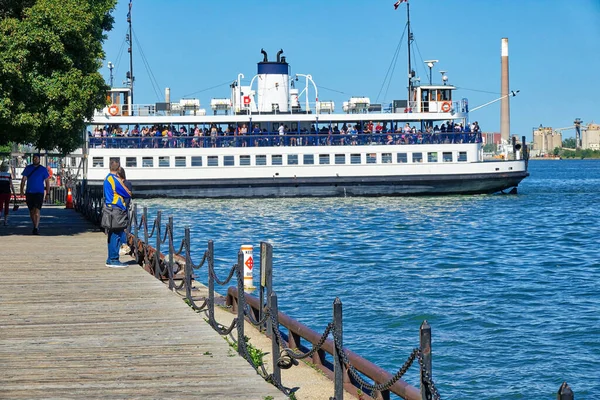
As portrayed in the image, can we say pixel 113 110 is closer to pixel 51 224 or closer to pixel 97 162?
pixel 97 162

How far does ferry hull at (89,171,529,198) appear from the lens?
166 feet

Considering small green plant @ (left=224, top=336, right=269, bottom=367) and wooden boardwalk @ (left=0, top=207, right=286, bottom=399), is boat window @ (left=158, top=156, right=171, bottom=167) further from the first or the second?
small green plant @ (left=224, top=336, right=269, bottom=367)

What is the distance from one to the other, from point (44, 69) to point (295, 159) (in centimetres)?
3130

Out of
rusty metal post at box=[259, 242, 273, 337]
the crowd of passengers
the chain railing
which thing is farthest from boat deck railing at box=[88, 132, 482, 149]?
rusty metal post at box=[259, 242, 273, 337]

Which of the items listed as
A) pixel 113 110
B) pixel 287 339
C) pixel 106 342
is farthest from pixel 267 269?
pixel 113 110

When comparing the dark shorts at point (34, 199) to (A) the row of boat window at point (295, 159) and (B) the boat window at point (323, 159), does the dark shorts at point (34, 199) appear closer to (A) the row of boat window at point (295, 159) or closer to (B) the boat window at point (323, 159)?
(A) the row of boat window at point (295, 159)

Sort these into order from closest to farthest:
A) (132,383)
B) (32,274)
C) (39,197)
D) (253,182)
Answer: (132,383) < (32,274) < (39,197) < (253,182)

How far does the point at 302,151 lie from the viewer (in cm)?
5216

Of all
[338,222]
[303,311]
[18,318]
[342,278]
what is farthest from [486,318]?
[338,222]

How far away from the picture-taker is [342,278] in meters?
22.5

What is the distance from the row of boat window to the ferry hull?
1505mm

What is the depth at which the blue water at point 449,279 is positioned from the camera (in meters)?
13.2

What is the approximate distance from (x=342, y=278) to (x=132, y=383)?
14.4 m

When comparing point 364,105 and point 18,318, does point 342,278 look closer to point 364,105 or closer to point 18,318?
point 18,318
